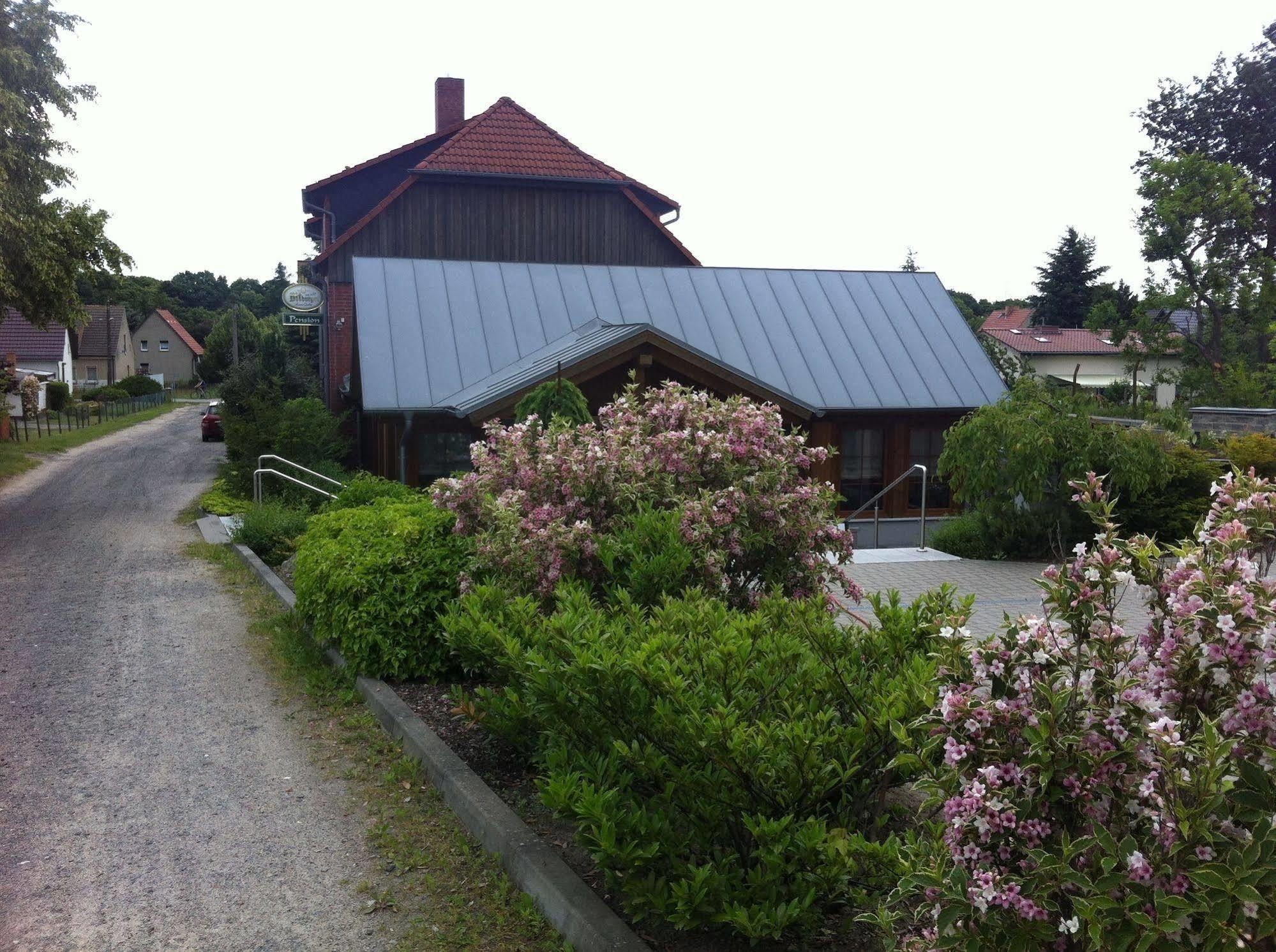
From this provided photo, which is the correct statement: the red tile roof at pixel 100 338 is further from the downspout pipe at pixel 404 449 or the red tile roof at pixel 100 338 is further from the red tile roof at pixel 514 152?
the downspout pipe at pixel 404 449

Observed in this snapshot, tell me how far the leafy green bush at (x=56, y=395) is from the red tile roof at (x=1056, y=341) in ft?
163

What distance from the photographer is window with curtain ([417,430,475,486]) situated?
58.9 feet

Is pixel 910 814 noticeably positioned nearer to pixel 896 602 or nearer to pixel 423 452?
pixel 896 602

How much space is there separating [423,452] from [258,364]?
1077 cm

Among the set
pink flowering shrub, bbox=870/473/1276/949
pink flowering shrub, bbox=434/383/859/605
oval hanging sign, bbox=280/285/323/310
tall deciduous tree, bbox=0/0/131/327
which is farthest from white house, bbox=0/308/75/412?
pink flowering shrub, bbox=870/473/1276/949

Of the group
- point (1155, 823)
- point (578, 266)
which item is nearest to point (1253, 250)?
point (578, 266)

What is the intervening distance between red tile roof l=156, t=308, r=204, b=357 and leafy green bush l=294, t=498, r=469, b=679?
93.3m

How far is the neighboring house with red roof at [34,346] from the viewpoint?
6012cm

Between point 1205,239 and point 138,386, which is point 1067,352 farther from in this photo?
point 138,386

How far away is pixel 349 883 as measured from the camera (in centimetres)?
491

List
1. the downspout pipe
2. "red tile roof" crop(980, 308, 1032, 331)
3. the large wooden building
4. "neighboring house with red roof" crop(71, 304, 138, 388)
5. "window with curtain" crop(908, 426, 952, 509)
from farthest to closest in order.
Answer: "neighboring house with red roof" crop(71, 304, 138, 388)
"red tile roof" crop(980, 308, 1032, 331)
"window with curtain" crop(908, 426, 952, 509)
the downspout pipe
the large wooden building

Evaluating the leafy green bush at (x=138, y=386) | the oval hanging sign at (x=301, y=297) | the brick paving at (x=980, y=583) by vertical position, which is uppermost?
the oval hanging sign at (x=301, y=297)

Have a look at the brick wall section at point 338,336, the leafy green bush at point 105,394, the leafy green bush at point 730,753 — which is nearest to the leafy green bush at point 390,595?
the leafy green bush at point 730,753

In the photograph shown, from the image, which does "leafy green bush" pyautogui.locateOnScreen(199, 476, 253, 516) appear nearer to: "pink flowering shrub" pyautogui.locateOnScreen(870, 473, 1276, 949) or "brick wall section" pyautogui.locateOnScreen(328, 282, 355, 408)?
"brick wall section" pyautogui.locateOnScreen(328, 282, 355, 408)
